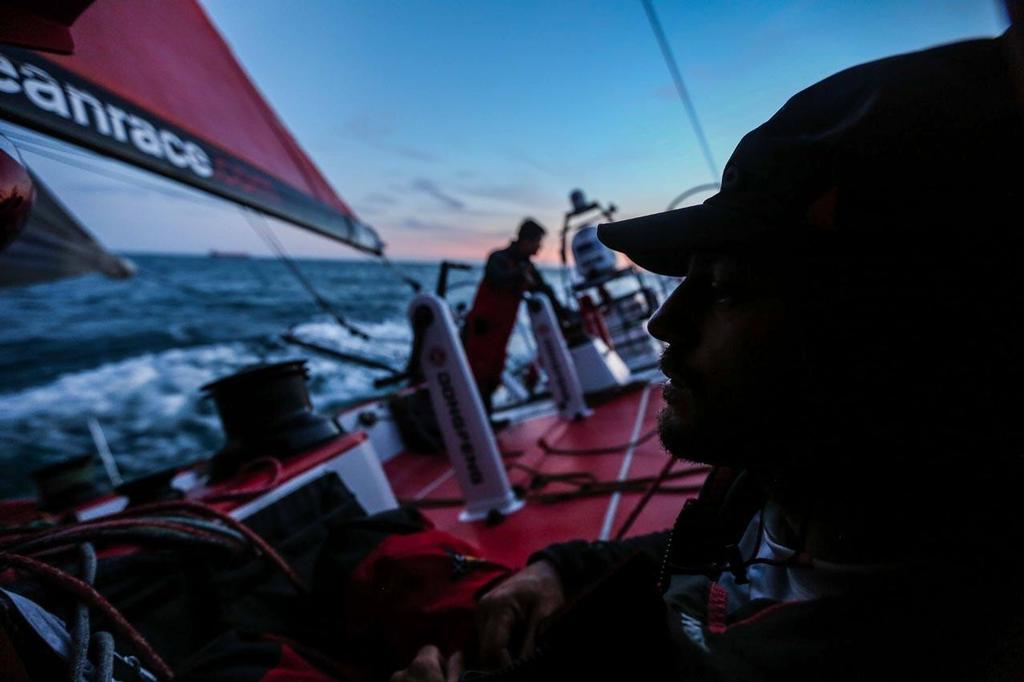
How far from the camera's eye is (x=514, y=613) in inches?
36.6

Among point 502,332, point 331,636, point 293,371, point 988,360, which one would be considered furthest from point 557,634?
point 502,332

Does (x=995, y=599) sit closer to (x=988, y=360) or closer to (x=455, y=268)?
(x=988, y=360)

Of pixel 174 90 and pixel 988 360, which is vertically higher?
pixel 174 90

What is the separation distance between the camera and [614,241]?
0.68m

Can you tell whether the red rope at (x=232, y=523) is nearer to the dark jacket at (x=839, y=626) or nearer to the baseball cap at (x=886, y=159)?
the dark jacket at (x=839, y=626)

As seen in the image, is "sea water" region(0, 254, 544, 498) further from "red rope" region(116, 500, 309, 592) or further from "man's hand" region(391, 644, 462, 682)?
"man's hand" region(391, 644, 462, 682)

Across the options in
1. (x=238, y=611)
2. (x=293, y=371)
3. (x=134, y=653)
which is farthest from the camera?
(x=293, y=371)

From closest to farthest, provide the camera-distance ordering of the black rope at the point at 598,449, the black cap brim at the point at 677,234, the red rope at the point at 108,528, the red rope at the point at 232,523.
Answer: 1. the black cap brim at the point at 677,234
2. the red rope at the point at 108,528
3. the red rope at the point at 232,523
4. the black rope at the point at 598,449

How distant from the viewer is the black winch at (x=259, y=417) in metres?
1.87

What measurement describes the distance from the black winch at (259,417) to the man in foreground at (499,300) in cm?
228

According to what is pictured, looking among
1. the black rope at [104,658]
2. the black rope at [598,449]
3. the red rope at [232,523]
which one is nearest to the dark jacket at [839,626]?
the black rope at [104,658]

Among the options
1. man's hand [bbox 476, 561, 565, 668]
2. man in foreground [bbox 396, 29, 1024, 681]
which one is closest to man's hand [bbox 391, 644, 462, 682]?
man's hand [bbox 476, 561, 565, 668]

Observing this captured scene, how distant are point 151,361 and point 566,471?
55.9 feet

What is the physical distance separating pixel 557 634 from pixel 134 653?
35.3 inches
